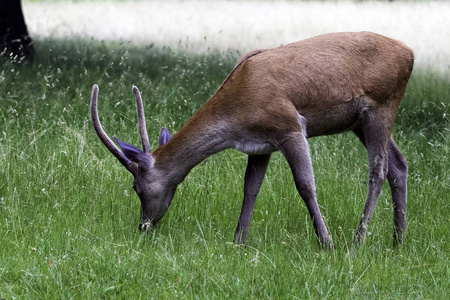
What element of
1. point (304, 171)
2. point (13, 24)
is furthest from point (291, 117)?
point (13, 24)

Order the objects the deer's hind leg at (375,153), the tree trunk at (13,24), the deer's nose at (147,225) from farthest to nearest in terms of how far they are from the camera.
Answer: the tree trunk at (13,24) → the deer's hind leg at (375,153) → the deer's nose at (147,225)

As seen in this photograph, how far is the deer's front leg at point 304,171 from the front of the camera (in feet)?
15.0

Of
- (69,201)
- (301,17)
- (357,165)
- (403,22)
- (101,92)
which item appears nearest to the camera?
(69,201)

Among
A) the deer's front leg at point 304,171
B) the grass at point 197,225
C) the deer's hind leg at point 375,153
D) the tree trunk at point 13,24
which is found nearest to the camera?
the grass at point 197,225

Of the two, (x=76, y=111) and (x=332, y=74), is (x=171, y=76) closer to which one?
(x=76, y=111)

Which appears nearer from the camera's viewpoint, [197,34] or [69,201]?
[69,201]

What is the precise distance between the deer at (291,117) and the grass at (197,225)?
251 millimetres

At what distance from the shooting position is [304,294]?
3.71 metres

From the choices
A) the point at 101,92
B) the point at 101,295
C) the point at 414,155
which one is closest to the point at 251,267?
the point at 101,295

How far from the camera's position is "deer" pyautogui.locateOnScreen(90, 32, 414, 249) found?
459cm

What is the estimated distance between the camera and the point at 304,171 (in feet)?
15.2

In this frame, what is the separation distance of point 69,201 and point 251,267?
1.77 metres

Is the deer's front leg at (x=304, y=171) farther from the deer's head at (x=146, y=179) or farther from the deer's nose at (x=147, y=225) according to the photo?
the deer's nose at (x=147, y=225)

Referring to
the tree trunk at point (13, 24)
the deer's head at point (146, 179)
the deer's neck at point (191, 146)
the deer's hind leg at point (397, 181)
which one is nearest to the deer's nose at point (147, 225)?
the deer's head at point (146, 179)
